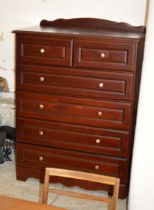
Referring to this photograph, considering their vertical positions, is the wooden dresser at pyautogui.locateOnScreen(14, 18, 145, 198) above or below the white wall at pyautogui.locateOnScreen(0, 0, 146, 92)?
below

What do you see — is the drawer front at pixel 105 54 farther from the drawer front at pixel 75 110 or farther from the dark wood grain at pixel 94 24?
the dark wood grain at pixel 94 24

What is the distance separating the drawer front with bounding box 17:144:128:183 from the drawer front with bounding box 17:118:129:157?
5 cm

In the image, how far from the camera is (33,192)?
2.87 metres

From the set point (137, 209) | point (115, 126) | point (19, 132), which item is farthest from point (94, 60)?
point (137, 209)

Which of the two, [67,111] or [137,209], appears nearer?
[137,209]

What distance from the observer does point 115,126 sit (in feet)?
8.78

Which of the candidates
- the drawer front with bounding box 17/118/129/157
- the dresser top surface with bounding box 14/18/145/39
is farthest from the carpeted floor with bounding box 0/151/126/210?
the dresser top surface with bounding box 14/18/145/39

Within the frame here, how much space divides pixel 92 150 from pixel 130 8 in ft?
4.18

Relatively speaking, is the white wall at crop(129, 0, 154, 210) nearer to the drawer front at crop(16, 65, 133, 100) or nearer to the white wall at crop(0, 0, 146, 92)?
the drawer front at crop(16, 65, 133, 100)

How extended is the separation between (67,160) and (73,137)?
0.21 m

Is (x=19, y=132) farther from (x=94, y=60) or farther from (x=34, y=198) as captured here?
(x=94, y=60)

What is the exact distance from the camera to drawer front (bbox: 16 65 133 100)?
2580mm

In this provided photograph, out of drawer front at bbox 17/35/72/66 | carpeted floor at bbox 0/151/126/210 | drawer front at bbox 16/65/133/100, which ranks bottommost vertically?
carpeted floor at bbox 0/151/126/210

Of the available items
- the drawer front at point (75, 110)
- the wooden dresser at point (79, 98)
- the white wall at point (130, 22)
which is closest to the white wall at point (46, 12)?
the white wall at point (130, 22)
